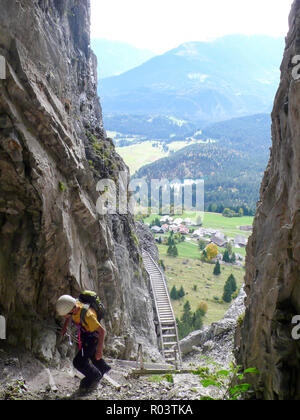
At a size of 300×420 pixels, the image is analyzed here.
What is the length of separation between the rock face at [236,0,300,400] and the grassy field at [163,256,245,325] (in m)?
63.5

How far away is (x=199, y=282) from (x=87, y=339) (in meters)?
93.3

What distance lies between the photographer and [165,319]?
33.4 m

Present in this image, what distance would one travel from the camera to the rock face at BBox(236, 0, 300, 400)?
8.65 metres

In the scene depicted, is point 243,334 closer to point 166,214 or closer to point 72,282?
point 72,282

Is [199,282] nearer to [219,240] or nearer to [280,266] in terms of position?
[219,240]

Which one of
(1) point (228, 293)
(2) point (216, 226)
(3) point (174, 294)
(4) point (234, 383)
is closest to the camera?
(4) point (234, 383)

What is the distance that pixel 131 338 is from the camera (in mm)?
20375

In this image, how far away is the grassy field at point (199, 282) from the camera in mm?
82000

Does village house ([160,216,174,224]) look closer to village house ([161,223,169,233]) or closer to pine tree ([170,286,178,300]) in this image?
village house ([161,223,169,233])

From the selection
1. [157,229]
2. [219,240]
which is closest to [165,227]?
[157,229]

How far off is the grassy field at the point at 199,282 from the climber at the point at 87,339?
210 ft

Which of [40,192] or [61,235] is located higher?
[40,192]

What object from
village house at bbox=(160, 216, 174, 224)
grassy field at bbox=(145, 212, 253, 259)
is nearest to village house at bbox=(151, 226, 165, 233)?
grassy field at bbox=(145, 212, 253, 259)
